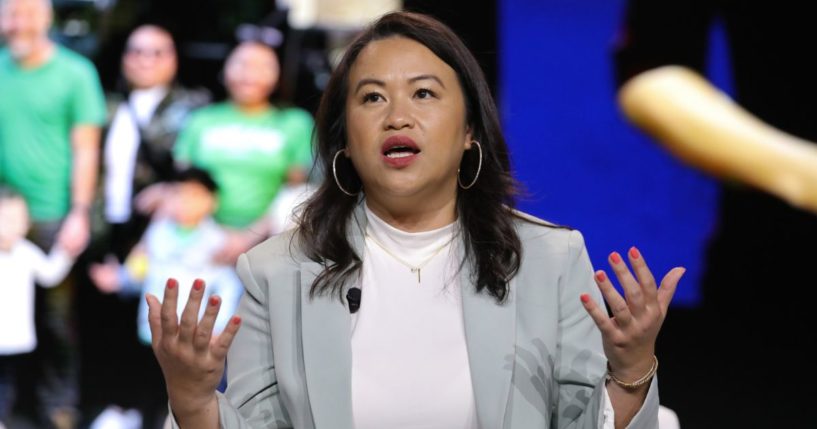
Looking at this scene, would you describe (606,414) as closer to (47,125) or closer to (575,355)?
(575,355)

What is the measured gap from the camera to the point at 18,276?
168 inches

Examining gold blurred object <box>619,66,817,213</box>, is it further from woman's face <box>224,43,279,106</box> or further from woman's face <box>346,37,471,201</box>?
woman's face <box>224,43,279,106</box>

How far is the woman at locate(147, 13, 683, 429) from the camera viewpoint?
167cm

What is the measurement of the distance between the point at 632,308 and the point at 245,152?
296 cm

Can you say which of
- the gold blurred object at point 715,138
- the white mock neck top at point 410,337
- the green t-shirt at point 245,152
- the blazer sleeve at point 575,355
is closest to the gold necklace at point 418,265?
the white mock neck top at point 410,337

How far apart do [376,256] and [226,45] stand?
262cm

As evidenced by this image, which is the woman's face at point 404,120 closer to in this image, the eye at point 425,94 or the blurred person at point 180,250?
the eye at point 425,94

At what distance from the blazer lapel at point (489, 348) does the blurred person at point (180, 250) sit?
2634 millimetres

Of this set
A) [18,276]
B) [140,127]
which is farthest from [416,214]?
[18,276]

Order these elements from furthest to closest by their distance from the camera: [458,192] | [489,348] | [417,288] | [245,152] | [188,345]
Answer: [245,152] → [458,192] → [417,288] → [489,348] → [188,345]

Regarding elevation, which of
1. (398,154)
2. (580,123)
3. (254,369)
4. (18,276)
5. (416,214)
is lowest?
(18,276)

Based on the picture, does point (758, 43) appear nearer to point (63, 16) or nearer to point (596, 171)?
point (596, 171)

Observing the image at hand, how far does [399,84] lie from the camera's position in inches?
69.4

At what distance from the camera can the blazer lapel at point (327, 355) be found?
1.65 metres
